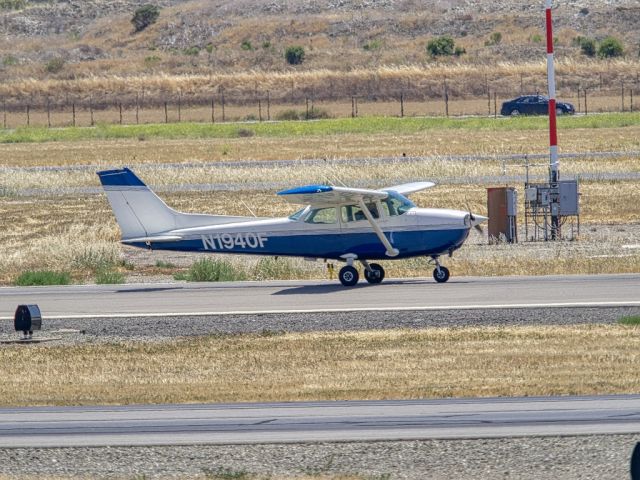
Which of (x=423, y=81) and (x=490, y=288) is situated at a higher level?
(x=423, y=81)

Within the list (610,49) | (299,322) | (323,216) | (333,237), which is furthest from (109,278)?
(610,49)

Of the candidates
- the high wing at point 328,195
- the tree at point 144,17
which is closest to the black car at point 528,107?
the high wing at point 328,195

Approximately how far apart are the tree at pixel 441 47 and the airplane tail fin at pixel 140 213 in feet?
261

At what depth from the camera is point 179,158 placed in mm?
55625

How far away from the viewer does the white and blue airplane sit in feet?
77.9

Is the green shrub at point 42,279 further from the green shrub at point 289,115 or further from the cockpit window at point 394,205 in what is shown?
the green shrub at point 289,115

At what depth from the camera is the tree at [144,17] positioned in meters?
123

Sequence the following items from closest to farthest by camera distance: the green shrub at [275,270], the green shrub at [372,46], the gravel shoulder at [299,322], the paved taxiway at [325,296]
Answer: the gravel shoulder at [299,322] → the paved taxiway at [325,296] → the green shrub at [275,270] → the green shrub at [372,46]

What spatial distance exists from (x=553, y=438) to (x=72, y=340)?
33.0 feet

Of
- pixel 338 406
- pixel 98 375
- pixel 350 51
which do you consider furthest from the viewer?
pixel 350 51

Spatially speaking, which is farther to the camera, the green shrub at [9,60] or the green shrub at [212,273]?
the green shrub at [9,60]

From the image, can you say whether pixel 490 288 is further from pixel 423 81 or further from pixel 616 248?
pixel 423 81

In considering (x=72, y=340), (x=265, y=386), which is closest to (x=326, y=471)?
(x=265, y=386)

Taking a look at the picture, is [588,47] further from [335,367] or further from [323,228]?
[335,367]
